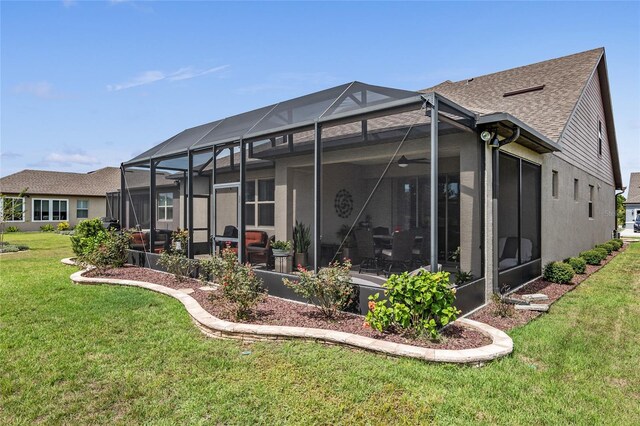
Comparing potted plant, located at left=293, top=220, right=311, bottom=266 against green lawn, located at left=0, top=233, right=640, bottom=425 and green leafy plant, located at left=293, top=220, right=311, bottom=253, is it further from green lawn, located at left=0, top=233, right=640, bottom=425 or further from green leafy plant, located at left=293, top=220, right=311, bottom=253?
green lawn, located at left=0, top=233, right=640, bottom=425

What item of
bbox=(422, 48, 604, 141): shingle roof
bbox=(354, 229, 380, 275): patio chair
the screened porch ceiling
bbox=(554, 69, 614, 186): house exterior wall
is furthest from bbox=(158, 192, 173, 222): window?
bbox=(554, 69, 614, 186): house exterior wall

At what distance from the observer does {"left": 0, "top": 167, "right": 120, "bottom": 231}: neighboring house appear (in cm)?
2666

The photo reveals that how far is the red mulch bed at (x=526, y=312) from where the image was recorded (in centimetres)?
508

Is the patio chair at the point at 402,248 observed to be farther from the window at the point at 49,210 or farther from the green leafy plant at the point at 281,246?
the window at the point at 49,210

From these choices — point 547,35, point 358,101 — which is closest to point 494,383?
point 358,101

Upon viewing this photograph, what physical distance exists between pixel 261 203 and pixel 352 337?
6847mm

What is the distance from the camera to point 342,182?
410 inches

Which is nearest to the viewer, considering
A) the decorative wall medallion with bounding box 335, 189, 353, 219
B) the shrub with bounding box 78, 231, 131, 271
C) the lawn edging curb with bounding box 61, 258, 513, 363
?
the lawn edging curb with bounding box 61, 258, 513, 363

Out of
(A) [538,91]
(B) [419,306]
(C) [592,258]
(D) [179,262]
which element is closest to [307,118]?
(B) [419,306]

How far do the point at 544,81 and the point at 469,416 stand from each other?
1283cm

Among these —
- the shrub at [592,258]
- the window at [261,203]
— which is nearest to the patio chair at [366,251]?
the window at [261,203]

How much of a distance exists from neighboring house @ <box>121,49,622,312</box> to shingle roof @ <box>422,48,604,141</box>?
0.06 meters

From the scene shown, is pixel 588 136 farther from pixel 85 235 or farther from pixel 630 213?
pixel 630 213

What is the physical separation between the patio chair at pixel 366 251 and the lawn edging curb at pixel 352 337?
11.4 ft
